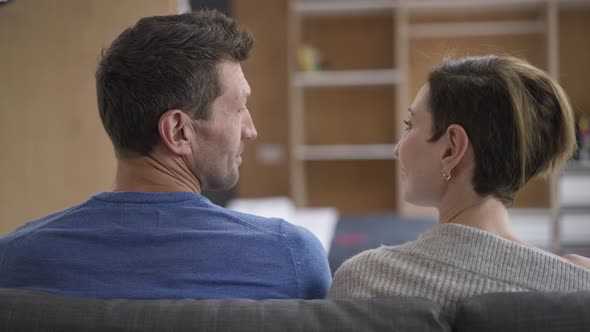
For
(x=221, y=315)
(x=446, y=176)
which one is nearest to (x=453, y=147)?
(x=446, y=176)

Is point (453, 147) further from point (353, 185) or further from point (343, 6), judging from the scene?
point (353, 185)

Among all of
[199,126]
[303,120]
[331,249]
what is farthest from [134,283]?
[303,120]

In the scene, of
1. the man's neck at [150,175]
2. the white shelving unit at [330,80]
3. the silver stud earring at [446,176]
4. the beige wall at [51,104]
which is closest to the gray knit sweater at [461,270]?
the silver stud earring at [446,176]

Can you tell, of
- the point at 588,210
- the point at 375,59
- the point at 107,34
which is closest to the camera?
the point at 107,34

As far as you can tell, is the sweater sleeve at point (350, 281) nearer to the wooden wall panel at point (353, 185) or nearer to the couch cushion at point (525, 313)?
the couch cushion at point (525, 313)

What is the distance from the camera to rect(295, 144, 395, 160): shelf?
16.6 ft

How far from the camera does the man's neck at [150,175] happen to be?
1.18m

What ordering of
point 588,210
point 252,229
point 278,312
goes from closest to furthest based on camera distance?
point 278,312 → point 252,229 → point 588,210

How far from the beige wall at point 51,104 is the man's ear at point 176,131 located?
57 cm

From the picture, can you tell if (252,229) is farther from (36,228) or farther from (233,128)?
(36,228)

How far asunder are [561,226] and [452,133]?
4.02 meters

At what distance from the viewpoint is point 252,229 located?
1084 millimetres

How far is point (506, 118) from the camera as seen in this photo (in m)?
1.06

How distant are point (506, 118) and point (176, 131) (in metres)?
0.56
